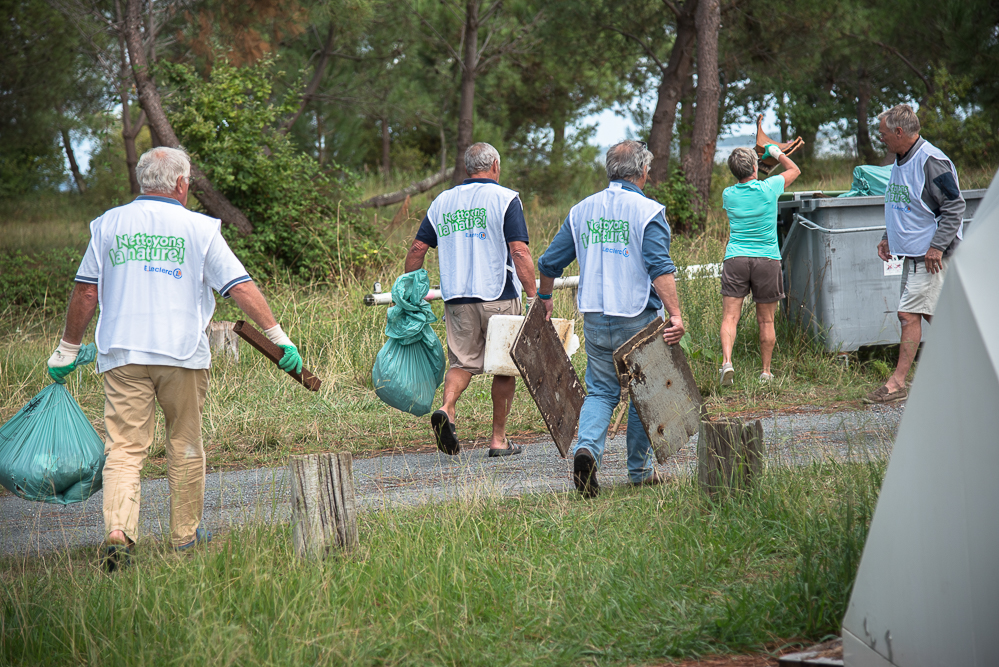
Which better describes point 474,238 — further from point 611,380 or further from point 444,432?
point 611,380

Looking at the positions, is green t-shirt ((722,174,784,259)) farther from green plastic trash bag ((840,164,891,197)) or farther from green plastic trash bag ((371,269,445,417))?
green plastic trash bag ((371,269,445,417))

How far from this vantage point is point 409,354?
17.7ft

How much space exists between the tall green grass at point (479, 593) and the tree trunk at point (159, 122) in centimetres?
875

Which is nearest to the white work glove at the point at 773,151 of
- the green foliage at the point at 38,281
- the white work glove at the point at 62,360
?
the white work glove at the point at 62,360

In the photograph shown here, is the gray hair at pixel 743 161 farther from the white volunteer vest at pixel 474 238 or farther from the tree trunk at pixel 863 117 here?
the tree trunk at pixel 863 117

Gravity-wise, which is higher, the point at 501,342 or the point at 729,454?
the point at 501,342

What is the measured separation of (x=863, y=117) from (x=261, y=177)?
62.5 ft

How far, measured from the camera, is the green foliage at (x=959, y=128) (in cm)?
1594

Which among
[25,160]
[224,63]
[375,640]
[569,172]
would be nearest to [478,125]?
[569,172]

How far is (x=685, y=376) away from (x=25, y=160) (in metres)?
30.2

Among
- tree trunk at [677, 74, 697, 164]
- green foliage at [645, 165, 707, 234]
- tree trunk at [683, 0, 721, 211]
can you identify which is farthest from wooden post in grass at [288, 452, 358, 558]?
tree trunk at [677, 74, 697, 164]

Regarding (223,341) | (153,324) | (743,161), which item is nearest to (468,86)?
(223,341)

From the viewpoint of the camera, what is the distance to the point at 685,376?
4.48m

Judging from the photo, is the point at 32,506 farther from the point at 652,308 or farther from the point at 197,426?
the point at 652,308
